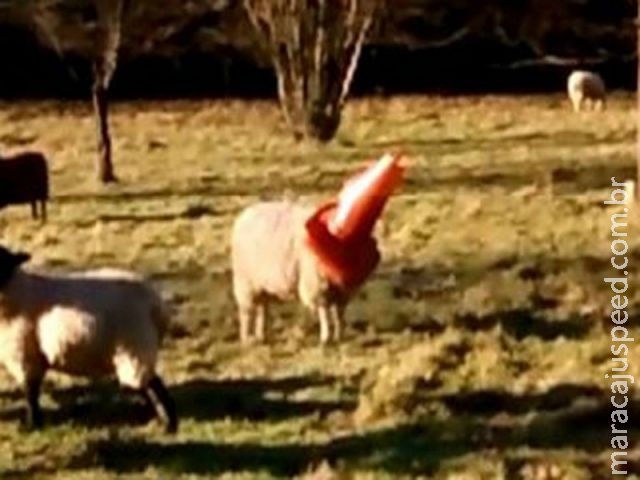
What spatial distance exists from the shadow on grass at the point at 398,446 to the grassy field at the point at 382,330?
16 millimetres

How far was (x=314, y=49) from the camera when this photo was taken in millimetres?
24578

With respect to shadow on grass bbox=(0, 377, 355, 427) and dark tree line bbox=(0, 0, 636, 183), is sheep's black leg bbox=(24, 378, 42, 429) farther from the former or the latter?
dark tree line bbox=(0, 0, 636, 183)

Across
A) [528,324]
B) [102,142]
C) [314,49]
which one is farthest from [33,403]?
[314,49]

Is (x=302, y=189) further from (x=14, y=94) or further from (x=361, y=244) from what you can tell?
(x=14, y=94)

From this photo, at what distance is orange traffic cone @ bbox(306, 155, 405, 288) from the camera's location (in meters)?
10.0

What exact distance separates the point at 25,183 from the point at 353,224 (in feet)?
25.5

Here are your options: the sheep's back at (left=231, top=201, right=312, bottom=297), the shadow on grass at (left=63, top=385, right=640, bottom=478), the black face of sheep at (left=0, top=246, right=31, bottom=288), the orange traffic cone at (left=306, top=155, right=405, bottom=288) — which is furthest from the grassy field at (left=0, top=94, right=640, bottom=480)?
the black face of sheep at (left=0, top=246, right=31, bottom=288)

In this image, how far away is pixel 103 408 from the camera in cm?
921

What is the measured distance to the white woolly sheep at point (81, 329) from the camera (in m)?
8.44

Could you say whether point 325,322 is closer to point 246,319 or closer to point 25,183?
point 246,319

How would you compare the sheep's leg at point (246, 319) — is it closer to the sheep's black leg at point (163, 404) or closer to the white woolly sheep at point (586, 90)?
the sheep's black leg at point (163, 404)

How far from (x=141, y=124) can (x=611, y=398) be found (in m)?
17.6

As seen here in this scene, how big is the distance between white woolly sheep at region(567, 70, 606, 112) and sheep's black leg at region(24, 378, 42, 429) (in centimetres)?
1897

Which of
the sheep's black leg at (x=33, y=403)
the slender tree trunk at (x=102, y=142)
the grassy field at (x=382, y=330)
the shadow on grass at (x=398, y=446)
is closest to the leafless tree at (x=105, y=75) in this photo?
the slender tree trunk at (x=102, y=142)
